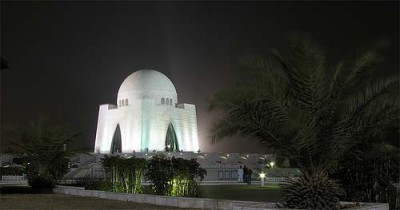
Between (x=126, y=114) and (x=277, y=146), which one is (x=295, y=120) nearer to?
(x=277, y=146)

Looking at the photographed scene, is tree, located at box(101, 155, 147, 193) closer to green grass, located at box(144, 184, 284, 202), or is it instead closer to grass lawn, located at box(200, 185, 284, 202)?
green grass, located at box(144, 184, 284, 202)

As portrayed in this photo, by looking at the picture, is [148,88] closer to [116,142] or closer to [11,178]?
[116,142]

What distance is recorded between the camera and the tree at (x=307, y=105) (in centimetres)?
954

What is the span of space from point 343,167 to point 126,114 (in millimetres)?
42206

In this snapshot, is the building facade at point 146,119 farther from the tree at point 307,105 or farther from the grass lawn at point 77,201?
the tree at point 307,105

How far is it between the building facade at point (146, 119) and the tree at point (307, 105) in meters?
41.5

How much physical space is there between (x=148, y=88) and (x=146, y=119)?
3.42 meters

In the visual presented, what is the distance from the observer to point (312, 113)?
983 centimetres

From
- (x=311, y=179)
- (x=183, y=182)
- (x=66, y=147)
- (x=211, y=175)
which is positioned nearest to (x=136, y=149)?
(x=211, y=175)

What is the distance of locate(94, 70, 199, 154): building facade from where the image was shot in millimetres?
51438

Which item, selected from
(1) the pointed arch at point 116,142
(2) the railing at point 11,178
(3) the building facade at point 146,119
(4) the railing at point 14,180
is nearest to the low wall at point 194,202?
(4) the railing at point 14,180

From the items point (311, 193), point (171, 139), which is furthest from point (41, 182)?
point (171, 139)

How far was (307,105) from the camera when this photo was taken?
9859mm

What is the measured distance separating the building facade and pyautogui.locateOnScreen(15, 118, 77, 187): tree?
26.1 m
